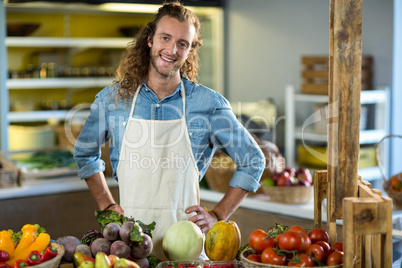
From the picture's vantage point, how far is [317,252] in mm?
1546

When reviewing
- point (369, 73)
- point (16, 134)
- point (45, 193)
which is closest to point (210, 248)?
point (45, 193)

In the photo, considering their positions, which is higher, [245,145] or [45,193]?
[245,145]

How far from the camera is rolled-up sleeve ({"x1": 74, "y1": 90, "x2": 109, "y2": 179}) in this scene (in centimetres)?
227

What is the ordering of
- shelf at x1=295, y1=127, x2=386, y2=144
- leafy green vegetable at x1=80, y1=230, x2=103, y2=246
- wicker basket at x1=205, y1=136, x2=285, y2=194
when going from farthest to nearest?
1. shelf at x1=295, y1=127, x2=386, y2=144
2. wicker basket at x1=205, y1=136, x2=285, y2=194
3. leafy green vegetable at x1=80, y1=230, x2=103, y2=246

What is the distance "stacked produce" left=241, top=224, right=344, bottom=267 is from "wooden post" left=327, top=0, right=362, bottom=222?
7.8 inches

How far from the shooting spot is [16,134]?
5359 mm

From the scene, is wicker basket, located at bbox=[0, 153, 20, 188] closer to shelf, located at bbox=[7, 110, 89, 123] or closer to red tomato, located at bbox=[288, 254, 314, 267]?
shelf, located at bbox=[7, 110, 89, 123]

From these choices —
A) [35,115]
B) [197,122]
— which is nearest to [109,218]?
[197,122]

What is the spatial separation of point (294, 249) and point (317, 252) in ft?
0.22

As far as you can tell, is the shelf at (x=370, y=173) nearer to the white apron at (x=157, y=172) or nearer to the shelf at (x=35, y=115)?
the white apron at (x=157, y=172)

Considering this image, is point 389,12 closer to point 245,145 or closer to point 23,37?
point 245,145

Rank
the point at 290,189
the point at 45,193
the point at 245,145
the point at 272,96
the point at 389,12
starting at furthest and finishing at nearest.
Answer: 1. the point at 272,96
2. the point at 389,12
3. the point at 45,193
4. the point at 290,189
5. the point at 245,145

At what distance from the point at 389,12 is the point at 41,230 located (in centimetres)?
374

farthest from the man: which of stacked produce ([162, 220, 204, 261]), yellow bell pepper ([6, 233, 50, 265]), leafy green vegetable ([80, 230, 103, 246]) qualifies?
yellow bell pepper ([6, 233, 50, 265])
